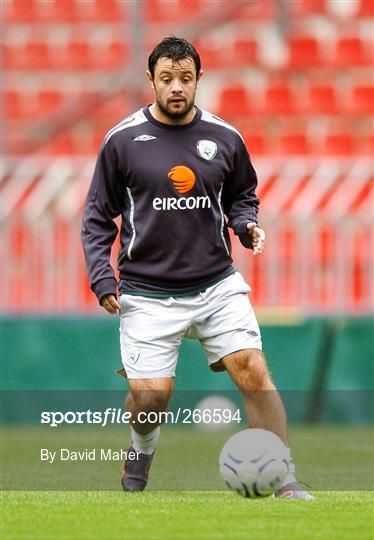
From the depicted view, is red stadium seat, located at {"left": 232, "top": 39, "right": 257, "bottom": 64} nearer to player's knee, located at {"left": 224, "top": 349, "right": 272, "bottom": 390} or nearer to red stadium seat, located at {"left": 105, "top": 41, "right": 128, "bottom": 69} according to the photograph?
red stadium seat, located at {"left": 105, "top": 41, "right": 128, "bottom": 69}

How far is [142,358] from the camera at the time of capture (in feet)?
18.3

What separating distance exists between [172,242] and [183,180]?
250 mm

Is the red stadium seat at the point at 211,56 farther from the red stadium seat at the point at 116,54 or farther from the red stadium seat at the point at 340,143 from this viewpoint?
the red stadium seat at the point at 340,143

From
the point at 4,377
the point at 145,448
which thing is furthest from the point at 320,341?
the point at 145,448

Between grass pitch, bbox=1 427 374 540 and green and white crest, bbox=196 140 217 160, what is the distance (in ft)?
4.27

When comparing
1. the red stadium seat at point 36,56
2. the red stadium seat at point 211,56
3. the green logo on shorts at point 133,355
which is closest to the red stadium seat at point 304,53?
the red stadium seat at point 211,56

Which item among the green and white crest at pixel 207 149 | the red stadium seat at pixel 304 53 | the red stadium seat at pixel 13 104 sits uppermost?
the green and white crest at pixel 207 149

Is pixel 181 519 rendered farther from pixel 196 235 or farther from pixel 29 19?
pixel 29 19

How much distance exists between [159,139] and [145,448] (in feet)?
4.03

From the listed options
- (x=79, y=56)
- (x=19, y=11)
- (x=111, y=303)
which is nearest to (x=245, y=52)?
(x=79, y=56)

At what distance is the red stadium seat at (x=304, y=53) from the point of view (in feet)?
43.3

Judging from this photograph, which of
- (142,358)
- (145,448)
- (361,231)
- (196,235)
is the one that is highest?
(196,235)

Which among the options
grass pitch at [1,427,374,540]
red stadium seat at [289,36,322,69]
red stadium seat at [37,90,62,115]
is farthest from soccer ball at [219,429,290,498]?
red stadium seat at [37,90,62,115]

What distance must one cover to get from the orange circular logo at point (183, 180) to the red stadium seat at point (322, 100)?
761 cm
